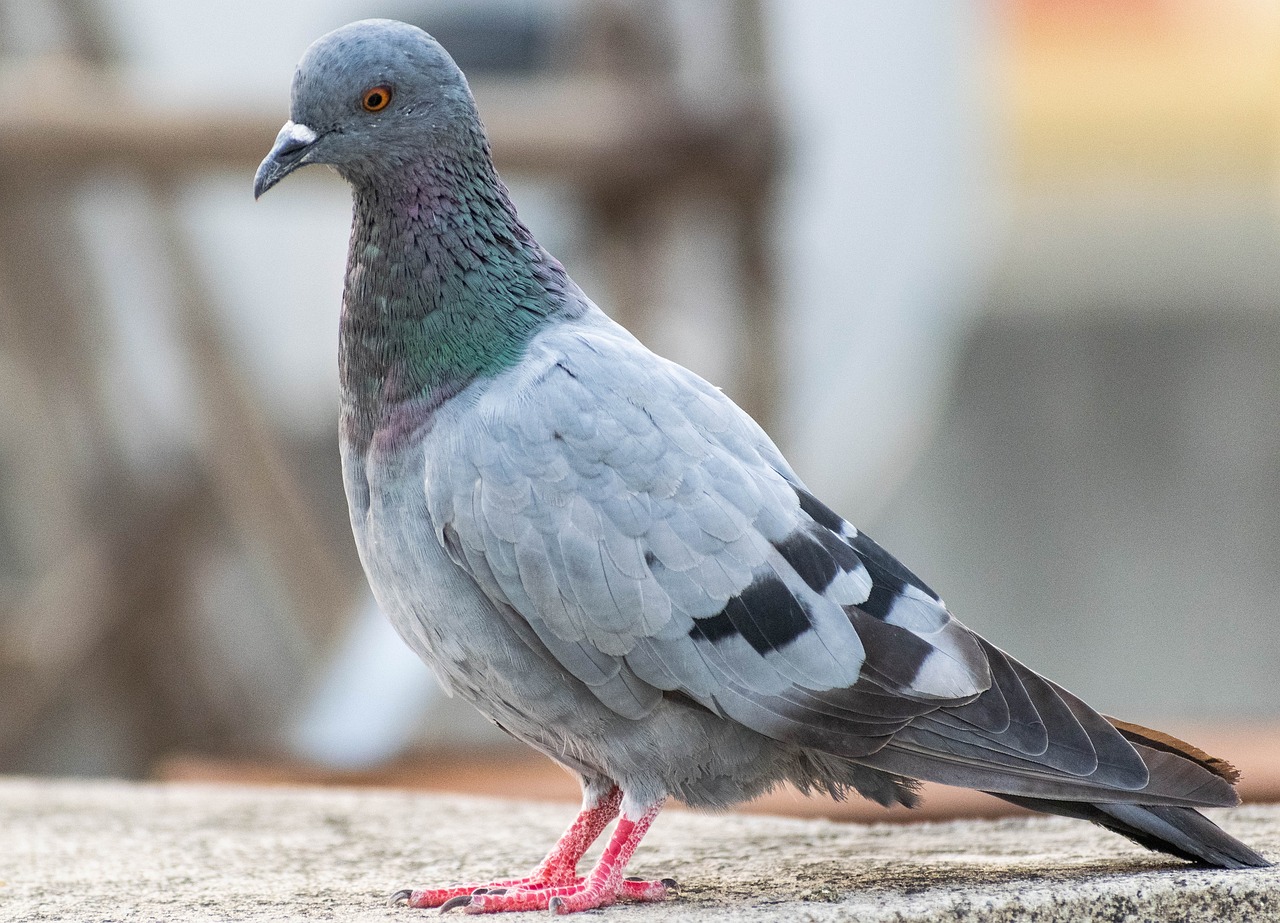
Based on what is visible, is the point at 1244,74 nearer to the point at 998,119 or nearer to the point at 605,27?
the point at 998,119

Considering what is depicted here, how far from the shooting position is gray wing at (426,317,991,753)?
286 cm

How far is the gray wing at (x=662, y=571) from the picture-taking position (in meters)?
2.86

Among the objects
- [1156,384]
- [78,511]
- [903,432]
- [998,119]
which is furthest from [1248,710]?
[78,511]

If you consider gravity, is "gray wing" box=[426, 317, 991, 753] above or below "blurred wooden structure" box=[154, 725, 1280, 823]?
above

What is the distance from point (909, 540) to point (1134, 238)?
340 centimetres

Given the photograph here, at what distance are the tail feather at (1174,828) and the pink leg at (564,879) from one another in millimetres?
741

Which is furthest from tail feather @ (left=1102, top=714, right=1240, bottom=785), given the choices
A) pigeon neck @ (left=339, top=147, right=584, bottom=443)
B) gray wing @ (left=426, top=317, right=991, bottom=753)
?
pigeon neck @ (left=339, top=147, right=584, bottom=443)

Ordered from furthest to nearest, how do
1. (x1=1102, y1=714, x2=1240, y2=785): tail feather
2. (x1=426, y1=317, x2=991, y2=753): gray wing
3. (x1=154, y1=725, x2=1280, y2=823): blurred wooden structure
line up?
(x1=154, y1=725, x2=1280, y2=823): blurred wooden structure
(x1=1102, y1=714, x2=1240, y2=785): tail feather
(x1=426, y1=317, x2=991, y2=753): gray wing

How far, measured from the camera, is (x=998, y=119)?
1216 centimetres

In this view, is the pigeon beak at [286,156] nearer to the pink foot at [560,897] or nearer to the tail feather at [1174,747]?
the pink foot at [560,897]

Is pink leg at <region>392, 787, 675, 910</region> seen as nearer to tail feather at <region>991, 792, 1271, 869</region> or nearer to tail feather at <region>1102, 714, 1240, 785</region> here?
tail feather at <region>991, 792, 1271, 869</region>

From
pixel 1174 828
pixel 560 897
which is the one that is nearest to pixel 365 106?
pixel 560 897

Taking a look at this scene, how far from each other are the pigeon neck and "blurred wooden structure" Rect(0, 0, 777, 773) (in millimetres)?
3284

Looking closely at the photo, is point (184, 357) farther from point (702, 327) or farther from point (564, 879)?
point (564, 879)
